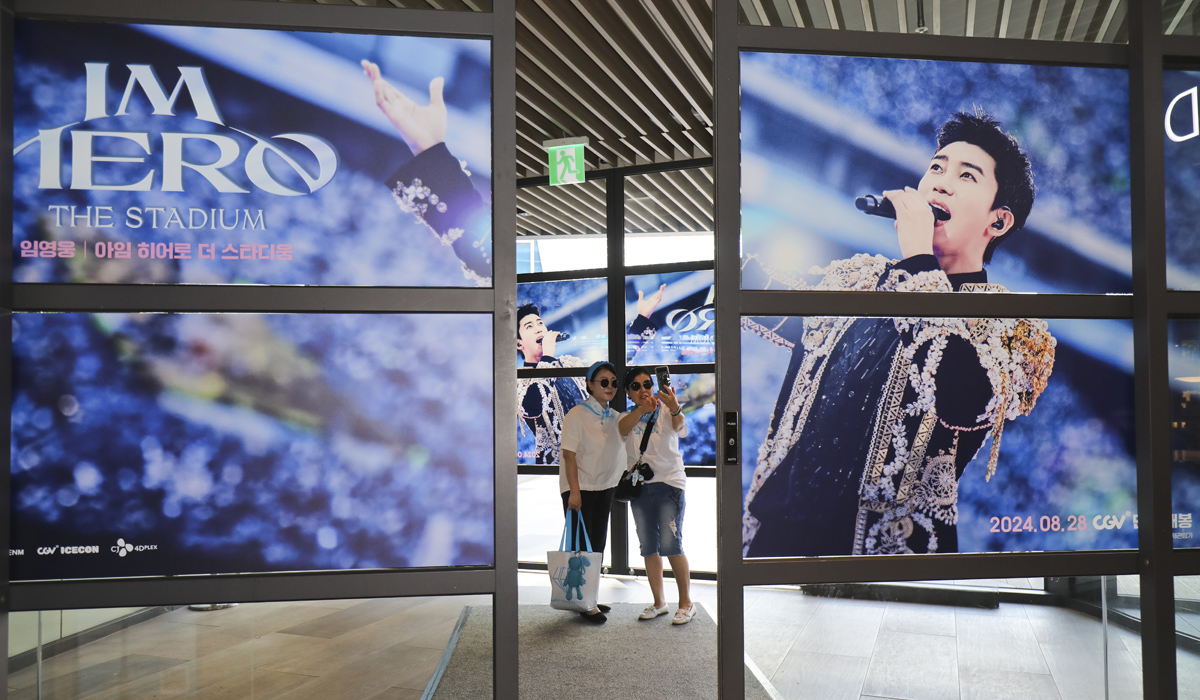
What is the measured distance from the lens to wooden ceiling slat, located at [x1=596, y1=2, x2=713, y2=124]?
13.6 feet

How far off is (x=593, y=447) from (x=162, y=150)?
312 centimetres

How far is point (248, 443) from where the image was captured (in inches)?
79.4

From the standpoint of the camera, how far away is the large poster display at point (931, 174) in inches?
86.2

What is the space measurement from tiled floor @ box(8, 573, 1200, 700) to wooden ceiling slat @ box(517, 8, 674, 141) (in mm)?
3353

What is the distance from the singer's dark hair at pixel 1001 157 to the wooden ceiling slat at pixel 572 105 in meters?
2.92

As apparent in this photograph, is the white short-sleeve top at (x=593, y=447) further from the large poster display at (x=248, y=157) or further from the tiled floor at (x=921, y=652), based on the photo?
the large poster display at (x=248, y=157)

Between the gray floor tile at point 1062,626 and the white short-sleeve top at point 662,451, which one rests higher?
the white short-sleeve top at point 662,451

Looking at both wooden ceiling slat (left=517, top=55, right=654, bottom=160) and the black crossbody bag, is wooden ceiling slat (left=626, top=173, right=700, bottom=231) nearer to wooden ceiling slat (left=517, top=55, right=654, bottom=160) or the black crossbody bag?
wooden ceiling slat (left=517, top=55, right=654, bottom=160)

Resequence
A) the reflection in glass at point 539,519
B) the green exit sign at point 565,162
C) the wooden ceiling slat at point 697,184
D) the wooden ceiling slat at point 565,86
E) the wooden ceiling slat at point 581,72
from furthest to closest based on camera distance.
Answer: the reflection in glass at point 539,519
the wooden ceiling slat at point 697,184
the green exit sign at point 565,162
the wooden ceiling slat at point 565,86
the wooden ceiling slat at point 581,72

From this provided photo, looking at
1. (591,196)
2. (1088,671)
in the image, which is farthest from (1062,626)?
(591,196)

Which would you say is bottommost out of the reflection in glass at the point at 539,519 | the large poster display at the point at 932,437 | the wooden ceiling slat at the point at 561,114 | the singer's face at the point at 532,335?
the reflection in glass at the point at 539,519

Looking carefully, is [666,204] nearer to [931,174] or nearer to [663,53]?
[663,53]

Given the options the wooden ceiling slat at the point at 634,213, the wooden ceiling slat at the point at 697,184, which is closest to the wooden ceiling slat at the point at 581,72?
the wooden ceiling slat at the point at 697,184

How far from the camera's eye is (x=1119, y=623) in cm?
227
